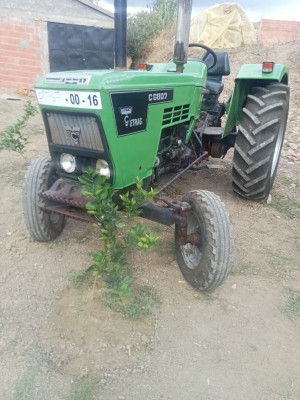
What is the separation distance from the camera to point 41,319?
229 cm

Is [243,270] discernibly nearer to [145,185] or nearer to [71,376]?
[145,185]

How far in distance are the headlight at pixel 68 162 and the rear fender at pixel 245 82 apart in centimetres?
197

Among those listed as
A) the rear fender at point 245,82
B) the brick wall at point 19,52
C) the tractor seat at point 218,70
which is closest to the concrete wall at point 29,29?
the brick wall at point 19,52

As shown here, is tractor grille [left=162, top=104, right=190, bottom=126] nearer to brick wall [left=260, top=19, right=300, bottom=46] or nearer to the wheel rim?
the wheel rim

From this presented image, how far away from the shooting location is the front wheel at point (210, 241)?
237 cm

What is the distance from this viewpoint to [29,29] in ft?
31.1

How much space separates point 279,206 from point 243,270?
1457 millimetres

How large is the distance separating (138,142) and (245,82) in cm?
196

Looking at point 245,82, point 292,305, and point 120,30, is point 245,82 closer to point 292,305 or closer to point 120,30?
point 120,30

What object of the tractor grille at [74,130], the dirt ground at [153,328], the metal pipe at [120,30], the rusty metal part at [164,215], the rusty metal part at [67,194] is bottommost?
the dirt ground at [153,328]

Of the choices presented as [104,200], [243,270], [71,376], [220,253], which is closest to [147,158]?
[104,200]

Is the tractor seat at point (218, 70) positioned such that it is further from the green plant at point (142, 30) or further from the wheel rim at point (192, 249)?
the green plant at point (142, 30)

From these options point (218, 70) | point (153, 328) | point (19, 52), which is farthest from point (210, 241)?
point (19, 52)

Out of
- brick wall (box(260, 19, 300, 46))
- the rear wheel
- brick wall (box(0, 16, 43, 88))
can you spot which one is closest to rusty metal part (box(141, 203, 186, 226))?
the rear wheel
